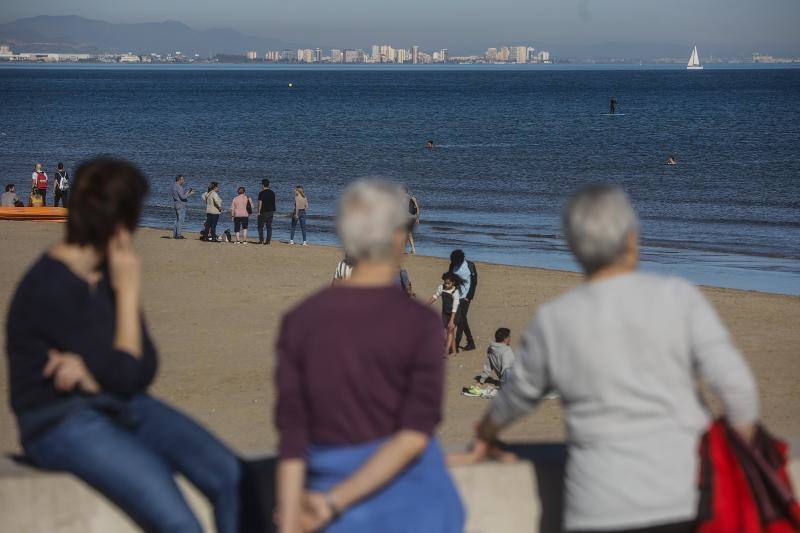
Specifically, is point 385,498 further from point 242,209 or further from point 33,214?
point 33,214

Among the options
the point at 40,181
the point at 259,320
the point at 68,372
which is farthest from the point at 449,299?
the point at 40,181

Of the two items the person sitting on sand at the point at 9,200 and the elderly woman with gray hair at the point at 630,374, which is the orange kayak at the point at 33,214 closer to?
the person sitting on sand at the point at 9,200

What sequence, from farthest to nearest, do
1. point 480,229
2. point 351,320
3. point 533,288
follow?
point 480,229 < point 533,288 < point 351,320

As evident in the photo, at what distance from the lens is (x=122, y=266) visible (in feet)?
10.7

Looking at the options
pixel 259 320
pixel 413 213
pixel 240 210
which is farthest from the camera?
pixel 240 210

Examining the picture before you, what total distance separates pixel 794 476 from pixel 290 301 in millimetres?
15716

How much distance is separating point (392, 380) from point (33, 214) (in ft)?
94.3

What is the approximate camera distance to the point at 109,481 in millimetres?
3223

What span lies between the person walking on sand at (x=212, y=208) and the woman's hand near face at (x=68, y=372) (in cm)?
2246

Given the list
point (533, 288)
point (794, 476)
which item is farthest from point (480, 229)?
point (794, 476)

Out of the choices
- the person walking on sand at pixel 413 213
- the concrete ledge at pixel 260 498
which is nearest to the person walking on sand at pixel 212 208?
the person walking on sand at pixel 413 213

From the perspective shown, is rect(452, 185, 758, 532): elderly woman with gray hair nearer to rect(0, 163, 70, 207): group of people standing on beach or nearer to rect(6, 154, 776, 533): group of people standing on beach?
rect(6, 154, 776, 533): group of people standing on beach

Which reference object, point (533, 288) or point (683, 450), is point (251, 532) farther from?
point (533, 288)

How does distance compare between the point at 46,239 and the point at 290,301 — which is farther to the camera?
the point at 46,239
